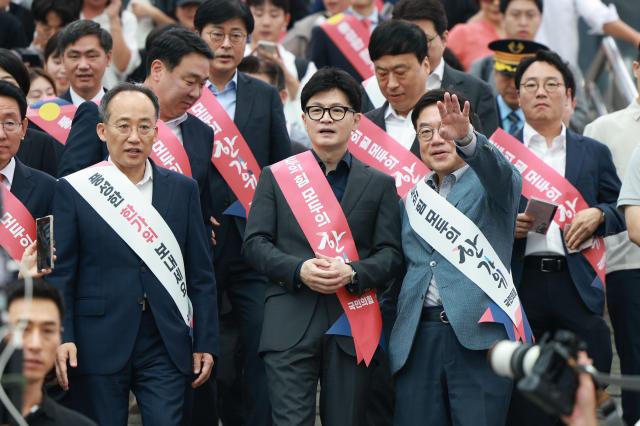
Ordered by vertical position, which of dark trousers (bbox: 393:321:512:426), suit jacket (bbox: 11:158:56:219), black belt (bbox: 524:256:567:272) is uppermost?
suit jacket (bbox: 11:158:56:219)

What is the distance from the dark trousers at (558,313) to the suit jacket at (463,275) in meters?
0.67

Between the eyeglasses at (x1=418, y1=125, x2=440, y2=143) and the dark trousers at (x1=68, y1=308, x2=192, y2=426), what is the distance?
5.41 feet

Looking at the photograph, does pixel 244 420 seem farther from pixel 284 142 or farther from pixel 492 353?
pixel 492 353

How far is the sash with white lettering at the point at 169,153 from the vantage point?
8.21 meters

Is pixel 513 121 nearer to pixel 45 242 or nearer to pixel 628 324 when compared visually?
pixel 628 324

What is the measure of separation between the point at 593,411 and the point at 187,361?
3.26m

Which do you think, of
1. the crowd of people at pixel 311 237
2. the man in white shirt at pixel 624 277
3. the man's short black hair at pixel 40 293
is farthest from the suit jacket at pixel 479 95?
the man's short black hair at pixel 40 293

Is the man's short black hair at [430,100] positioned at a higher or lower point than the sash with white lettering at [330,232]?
higher

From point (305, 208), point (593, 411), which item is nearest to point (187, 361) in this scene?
point (305, 208)

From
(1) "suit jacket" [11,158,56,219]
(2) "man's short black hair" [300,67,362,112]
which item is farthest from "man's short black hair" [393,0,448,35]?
(1) "suit jacket" [11,158,56,219]

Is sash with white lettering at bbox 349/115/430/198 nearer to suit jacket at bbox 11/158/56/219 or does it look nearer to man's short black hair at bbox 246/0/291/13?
suit jacket at bbox 11/158/56/219

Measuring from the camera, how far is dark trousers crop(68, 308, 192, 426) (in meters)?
7.27

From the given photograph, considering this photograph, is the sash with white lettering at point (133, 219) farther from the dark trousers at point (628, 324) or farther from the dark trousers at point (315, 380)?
the dark trousers at point (628, 324)

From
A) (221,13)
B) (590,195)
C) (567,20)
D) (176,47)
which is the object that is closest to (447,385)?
(590,195)
